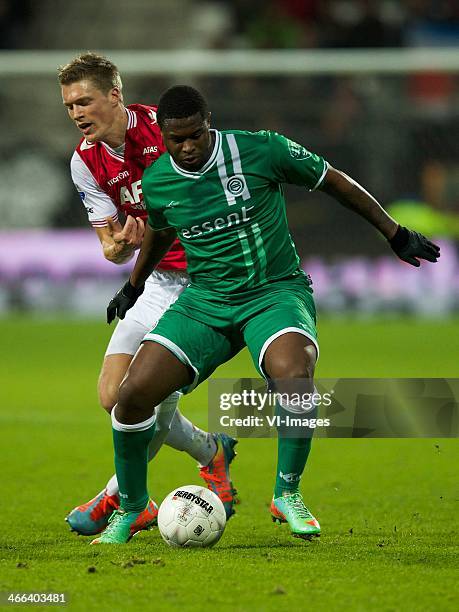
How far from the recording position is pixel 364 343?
13.3 metres

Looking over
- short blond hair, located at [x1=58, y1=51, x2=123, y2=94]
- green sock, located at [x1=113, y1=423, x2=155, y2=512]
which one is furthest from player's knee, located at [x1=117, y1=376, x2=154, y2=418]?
short blond hair, located at [x1=58, y1=51, x2=123, y2=94]

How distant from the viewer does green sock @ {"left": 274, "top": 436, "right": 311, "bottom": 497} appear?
520cm

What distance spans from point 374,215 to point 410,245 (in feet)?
0.69

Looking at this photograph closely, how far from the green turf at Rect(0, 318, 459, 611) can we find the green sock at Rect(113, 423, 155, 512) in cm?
19

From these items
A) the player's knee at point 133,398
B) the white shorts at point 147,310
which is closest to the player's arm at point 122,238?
the white shorts at point 147,310

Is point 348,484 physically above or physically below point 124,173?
below

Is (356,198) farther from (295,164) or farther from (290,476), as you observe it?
(290,476)

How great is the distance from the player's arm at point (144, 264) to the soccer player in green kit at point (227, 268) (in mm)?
90

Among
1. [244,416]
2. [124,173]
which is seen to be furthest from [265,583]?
A: [124,173]

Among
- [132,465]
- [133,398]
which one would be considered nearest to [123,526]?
[132,465]

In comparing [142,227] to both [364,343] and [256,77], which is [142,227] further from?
[256,77]

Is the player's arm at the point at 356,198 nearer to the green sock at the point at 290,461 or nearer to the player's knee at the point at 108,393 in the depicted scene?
the green sock at the point at 290,461

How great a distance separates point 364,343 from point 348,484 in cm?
647

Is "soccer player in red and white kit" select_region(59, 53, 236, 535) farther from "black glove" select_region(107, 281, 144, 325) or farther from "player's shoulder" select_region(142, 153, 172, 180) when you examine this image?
"player's shoulder" select_region(142, 153, 172, 180)
